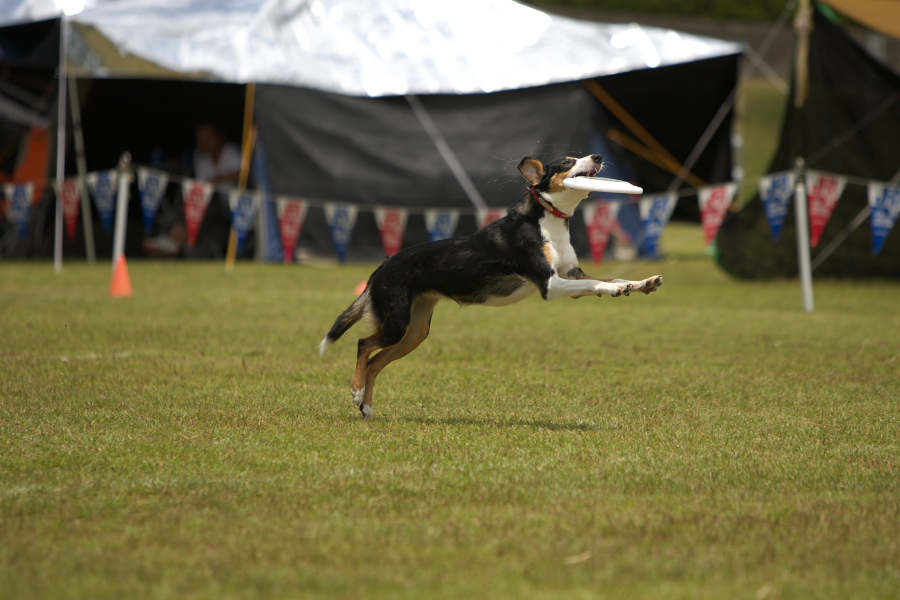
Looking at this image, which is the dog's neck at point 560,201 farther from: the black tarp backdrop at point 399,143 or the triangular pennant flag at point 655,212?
the black tarp backdrop at point 399,143

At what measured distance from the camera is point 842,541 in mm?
3797

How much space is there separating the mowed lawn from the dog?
57cm

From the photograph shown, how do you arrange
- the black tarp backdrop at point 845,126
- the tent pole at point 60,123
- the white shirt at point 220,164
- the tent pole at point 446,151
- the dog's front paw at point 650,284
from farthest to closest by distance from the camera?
the white shirt at point 220,164 → the tent pole at point 446,151 → the tent pole at point 60,123 → the black tarp backdrop at point 845,126 → the dog's front paw at point 650,284

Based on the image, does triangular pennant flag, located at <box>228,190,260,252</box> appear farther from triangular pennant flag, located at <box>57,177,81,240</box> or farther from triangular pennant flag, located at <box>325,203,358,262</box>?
triangular pennant flag, located at <box>57,177,81,240</box>

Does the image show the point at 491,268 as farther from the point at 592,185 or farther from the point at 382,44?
the point at 382,44

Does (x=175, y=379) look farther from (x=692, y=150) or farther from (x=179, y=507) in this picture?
(x=692, y=150)

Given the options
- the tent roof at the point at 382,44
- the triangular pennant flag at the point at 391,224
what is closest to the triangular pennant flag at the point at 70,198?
the tent roof at the point at 382,44

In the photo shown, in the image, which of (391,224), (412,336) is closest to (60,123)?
(391,224)

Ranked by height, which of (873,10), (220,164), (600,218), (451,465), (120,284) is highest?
(873,10)

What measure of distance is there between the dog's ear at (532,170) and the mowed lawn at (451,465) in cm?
138

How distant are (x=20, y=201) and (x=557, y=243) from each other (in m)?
11.8

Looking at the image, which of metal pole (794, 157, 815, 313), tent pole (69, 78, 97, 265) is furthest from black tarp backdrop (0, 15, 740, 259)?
metal pole (794, 157, 815, 313)

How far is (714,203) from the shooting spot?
12.9 metres

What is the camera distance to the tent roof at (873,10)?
1317cm
